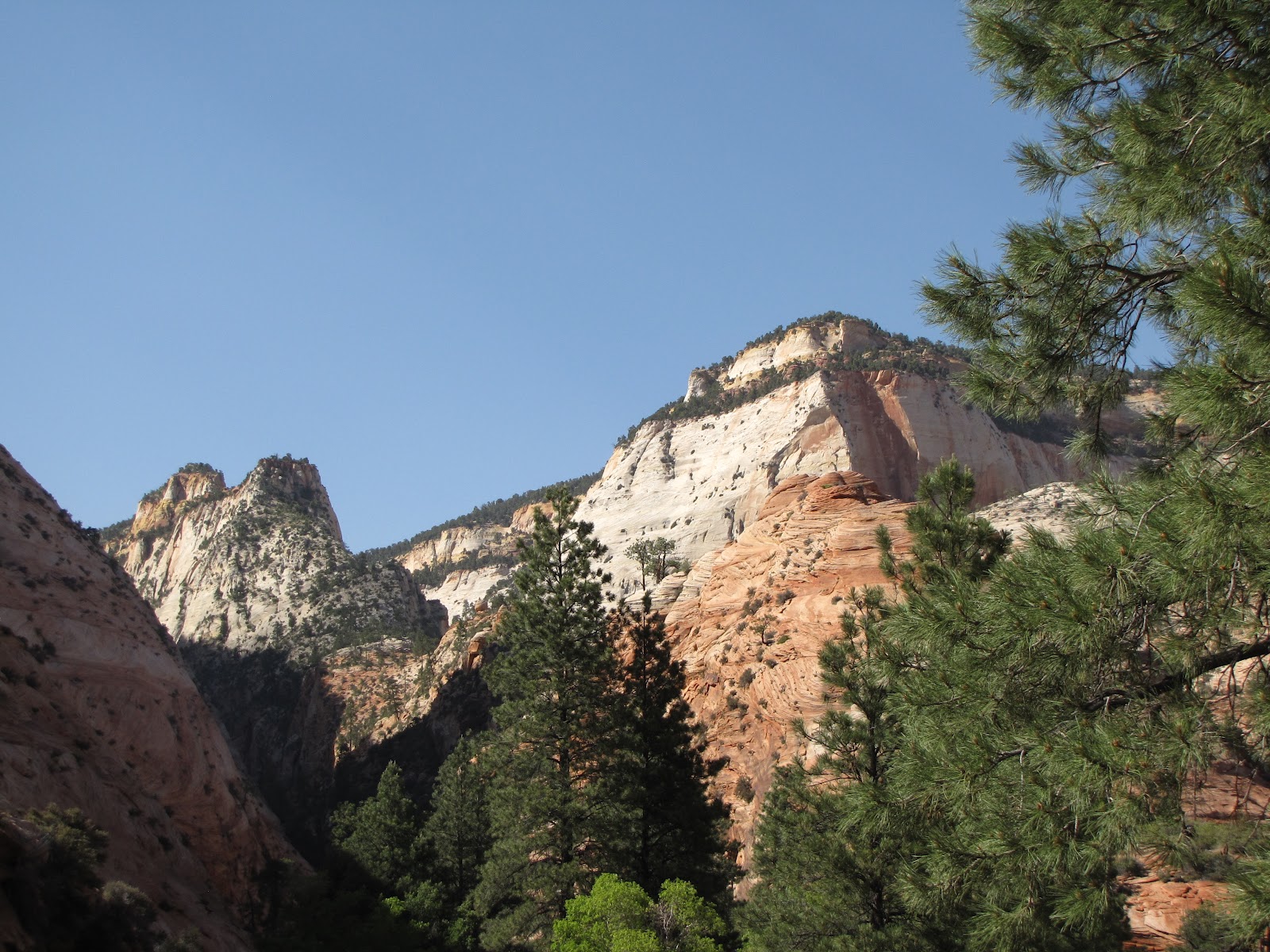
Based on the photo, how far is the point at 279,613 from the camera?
85.0 metres

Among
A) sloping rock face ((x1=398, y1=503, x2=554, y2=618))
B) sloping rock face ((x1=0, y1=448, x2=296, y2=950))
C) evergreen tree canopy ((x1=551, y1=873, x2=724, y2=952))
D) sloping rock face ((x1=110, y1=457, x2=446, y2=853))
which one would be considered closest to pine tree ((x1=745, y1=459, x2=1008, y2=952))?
evergreen tree canopy ((x1=551, y1=873, x2=724, y2=952))

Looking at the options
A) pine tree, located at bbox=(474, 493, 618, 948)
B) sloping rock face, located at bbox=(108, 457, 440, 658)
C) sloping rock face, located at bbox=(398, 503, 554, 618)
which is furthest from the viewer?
sloping rock face, located at bbox=(398, 503, 554, 618)

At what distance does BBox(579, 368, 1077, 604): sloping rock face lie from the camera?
255 feet

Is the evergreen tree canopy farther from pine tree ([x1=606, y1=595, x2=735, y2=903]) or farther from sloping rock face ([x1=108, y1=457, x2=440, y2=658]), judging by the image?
sloping rock face ([x1=108, y1=457, x2=440, y2=658])

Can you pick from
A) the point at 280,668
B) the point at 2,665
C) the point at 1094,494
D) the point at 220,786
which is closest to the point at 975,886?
the point at 1094,494

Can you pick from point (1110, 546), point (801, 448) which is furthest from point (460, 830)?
point (801, 448)

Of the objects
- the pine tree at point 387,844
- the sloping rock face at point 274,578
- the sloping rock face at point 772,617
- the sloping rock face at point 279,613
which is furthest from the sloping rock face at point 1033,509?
the sloping rock face at point 274,578

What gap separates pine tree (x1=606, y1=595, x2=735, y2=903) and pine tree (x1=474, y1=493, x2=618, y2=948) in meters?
0.53

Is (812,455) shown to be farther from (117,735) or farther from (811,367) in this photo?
(117,735)

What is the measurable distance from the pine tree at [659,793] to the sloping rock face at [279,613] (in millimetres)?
42664

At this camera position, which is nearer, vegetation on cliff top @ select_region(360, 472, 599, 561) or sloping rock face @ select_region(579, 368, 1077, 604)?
sloping rock face @ select_region(579, 368, 1077, 604)

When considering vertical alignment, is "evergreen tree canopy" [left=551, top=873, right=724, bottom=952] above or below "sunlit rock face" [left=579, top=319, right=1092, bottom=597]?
below

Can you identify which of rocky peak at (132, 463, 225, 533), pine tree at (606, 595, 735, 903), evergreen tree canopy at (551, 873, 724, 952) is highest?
rocky peak at (132, 463, 225, 533)

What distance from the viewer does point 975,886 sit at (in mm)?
6836
